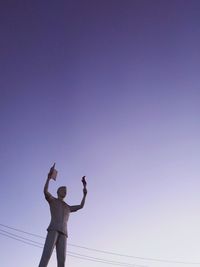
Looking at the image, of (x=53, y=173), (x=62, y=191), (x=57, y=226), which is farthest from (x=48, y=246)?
(x=53, y=173)

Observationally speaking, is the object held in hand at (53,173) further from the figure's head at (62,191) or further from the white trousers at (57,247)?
the white trousers at (57,247)

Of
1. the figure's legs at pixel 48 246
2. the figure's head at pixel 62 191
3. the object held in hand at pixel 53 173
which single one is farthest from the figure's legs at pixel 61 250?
the object held in hand at pixel 53 173

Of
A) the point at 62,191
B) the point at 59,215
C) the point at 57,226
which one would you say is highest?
the point at 62,191

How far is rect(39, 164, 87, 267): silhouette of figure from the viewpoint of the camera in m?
8.41

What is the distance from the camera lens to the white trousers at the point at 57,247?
8.28 metres

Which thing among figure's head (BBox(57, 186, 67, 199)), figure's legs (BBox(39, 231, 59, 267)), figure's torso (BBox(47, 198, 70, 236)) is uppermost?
figure's head (BBox(57, 186, 67, 199))

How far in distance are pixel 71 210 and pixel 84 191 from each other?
612 mm

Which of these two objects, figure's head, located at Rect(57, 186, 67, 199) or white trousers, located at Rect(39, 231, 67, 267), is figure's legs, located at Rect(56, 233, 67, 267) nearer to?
white trousers, located at Rect(39, 231, 67, 267)

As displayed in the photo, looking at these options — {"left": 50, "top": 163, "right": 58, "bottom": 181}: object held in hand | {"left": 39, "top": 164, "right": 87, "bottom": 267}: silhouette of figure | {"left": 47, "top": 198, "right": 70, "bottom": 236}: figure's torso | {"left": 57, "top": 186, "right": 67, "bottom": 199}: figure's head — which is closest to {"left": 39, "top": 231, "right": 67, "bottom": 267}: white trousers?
{"left": 39, "top": 164, "right": 87, "bottom": 267}: silhouette of figure

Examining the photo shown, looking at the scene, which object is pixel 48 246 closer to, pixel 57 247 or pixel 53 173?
pixel 57 247

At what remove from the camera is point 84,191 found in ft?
31.8

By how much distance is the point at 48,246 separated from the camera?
27.6ft

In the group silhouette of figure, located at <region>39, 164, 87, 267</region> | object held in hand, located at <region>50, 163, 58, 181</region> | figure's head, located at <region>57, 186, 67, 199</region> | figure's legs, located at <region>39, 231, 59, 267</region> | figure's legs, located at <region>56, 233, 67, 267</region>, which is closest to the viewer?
figure's legs, located at <region>39, 231, 59, 267</region>

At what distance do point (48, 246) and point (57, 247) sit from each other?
0.34 meters
